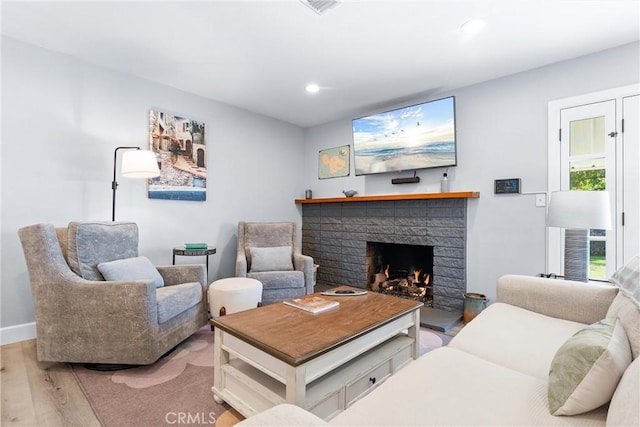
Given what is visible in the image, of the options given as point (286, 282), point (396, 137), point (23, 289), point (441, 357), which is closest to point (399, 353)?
point (441, 357)

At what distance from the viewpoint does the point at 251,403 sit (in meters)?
1.38

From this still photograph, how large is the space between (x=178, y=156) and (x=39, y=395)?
2.27 meters

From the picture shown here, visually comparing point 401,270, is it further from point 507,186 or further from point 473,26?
point 473,26

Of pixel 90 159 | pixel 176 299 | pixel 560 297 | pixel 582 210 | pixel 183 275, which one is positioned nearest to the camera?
pixel 560 297

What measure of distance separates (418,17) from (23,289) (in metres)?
3.65

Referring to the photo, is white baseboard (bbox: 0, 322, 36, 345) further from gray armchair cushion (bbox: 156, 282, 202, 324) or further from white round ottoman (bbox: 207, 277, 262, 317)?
white round ottoman (bbox: 207, 277, 262, 317)

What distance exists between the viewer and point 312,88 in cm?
318

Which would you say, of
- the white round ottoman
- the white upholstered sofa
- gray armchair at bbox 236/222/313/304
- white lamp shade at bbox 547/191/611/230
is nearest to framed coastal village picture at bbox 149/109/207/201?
gray armchair at bbox 236/222/313/304

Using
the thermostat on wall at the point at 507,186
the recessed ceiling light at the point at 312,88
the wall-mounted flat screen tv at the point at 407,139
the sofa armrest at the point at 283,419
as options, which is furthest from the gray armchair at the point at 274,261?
the sofa armrest at the point at 283,419

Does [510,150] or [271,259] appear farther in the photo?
[271,259]

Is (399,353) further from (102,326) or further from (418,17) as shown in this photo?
(418,17)

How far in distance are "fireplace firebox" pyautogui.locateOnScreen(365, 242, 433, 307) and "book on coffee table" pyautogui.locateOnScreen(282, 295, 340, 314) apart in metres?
1.88

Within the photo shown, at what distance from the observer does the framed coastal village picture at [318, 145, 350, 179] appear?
4129 millimetres

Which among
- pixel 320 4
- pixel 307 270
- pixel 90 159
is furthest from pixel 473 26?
pixel 90 159
